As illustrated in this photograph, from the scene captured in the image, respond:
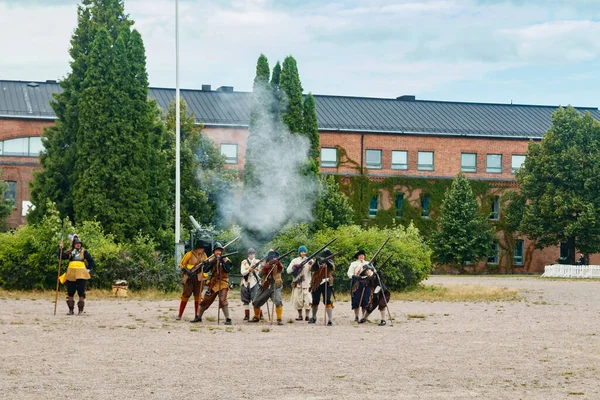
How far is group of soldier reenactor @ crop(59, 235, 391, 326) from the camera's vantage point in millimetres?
22891

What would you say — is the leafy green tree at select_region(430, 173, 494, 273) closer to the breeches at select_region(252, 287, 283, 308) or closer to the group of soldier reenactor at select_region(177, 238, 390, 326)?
the group of soldier reenactor at select_region(177, 238, 390, 326)

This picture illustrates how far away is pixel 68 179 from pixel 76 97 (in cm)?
293

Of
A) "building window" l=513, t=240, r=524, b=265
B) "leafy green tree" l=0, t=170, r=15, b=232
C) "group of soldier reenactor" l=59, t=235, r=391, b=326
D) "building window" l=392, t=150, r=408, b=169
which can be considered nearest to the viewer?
"group of soldier reenactor" l=59, t=235, r=391, b=326

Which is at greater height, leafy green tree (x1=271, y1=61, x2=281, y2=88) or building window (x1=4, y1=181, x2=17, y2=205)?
leafy green tree (x1=271, y1=61, x2=281, y2=88)

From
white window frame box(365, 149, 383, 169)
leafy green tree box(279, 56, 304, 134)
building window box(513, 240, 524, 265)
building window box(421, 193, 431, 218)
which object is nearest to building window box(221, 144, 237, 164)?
white window frame box(365, 149, 383, 169)

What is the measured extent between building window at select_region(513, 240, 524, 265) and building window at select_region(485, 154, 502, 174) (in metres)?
5.26

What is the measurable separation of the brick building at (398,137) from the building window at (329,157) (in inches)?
2.7

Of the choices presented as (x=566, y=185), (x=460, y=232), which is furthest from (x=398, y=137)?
(x=566, y=185)

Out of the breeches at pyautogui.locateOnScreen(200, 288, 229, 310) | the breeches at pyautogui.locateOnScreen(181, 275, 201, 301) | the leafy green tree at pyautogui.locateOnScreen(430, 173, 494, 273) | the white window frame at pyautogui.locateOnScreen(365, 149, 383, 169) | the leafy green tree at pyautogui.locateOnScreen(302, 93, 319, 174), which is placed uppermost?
the white window frame at pyautogui.locateOnScreen(365, 149, 383, 169)

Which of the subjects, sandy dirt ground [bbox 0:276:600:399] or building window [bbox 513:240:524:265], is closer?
sandy dirt ground [bbox 0:276:600:399]

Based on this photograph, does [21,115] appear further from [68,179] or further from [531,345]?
[531,345]

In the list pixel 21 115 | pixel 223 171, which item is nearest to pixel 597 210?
pixel 223 171

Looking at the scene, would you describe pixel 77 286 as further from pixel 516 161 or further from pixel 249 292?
pixel 516 161

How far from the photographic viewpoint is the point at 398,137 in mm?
71938
